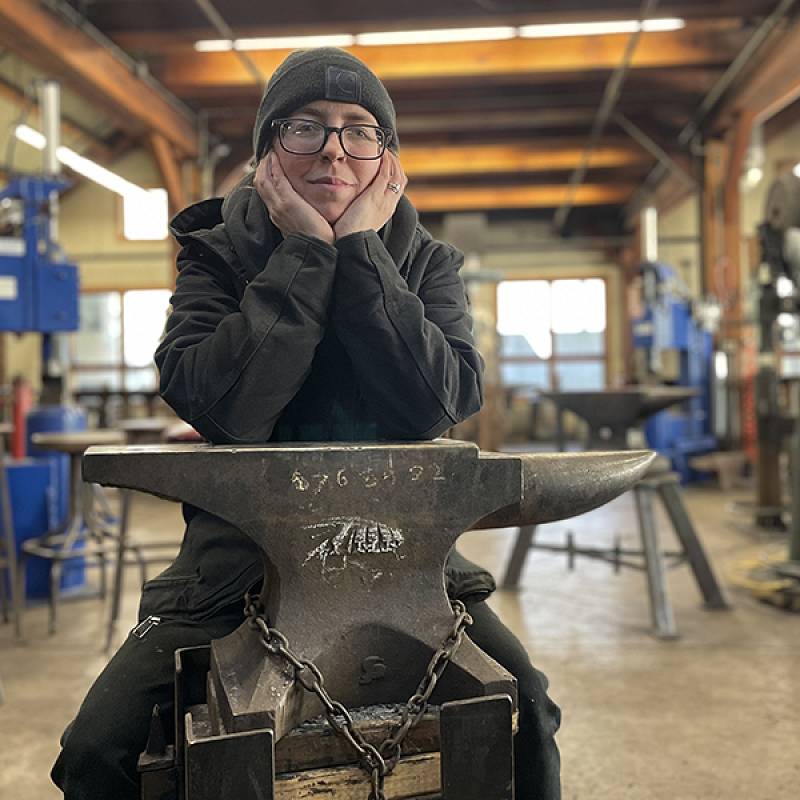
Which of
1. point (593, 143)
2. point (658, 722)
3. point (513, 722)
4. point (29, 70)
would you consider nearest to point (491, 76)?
point (593, 143)

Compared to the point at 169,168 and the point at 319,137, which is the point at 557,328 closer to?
the point at 169,168

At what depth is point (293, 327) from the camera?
41.8 inches

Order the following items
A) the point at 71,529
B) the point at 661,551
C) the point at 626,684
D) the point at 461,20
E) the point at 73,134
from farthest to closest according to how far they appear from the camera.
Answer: the point at 73,134 < the point at 461,20 < the point at 71,529 < the point at 661,551 < the point at 626,684

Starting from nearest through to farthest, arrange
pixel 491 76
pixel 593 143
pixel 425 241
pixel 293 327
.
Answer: pixel 293 327
pixel 425 241
pixel 491 76
pixel 593 143

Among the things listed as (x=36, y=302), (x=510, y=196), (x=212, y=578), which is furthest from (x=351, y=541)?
(x=510, y=196)

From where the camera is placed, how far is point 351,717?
90 cm

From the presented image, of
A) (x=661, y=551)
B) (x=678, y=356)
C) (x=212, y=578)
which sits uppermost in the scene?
(x=678, y=356)

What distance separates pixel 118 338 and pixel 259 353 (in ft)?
35.5

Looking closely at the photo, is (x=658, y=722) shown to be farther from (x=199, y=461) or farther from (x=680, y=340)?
(x=680, y=340)

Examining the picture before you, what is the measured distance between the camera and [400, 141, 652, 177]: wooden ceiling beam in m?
8.51

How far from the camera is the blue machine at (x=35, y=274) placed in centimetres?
335

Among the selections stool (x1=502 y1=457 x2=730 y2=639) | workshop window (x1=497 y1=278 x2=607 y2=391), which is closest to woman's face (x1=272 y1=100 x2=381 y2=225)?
stool (x1=502 y1=457 x2=730 y2=639)

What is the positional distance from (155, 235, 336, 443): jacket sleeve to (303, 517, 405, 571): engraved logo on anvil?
9.1 inches

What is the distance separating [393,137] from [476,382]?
373mm
